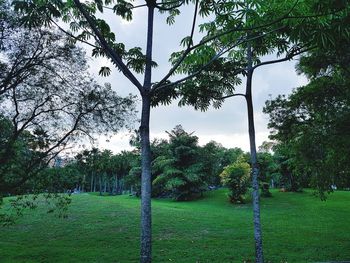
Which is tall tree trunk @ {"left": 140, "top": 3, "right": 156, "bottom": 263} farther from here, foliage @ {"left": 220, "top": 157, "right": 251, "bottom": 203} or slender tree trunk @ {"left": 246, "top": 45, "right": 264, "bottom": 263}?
foliage @ {"left": 220, "top": 157, "right": 251, "bottom": 203}

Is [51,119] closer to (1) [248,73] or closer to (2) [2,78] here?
(2) [2,78]

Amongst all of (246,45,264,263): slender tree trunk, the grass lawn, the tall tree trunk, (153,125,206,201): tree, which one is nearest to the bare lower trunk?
the tall tree trunk

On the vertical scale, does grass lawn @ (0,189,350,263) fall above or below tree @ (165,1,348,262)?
below

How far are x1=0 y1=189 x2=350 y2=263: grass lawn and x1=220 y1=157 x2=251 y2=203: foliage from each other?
397 cm

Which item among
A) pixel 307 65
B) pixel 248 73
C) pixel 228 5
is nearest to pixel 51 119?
pixel 248 73

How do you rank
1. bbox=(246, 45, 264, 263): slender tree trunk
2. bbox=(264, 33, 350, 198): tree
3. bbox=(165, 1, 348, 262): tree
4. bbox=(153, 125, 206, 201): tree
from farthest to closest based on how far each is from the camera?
bbox=(153, 125, 206, 201): tree
bbox=(264, 33, 350, 198): tree
bbox=(246, 45, 264, 263): slender tree trunk
bbox=(165, 1, 348, 262): tree

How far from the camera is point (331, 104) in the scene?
43.7ft

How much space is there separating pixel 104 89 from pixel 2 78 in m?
3.73

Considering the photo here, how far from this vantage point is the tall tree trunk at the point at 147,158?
705cm

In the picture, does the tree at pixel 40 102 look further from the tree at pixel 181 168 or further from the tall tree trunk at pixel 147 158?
the tree at pixel 181 168

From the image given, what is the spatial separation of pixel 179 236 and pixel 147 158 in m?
11.8

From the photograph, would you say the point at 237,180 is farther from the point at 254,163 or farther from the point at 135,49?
the point at 135,49

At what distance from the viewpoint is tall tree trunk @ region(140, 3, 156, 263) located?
7.05m

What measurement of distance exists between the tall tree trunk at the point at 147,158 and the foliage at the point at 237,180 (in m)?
26.5
